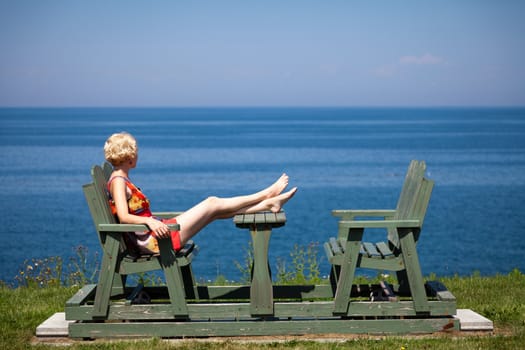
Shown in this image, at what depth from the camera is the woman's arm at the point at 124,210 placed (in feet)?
19.9

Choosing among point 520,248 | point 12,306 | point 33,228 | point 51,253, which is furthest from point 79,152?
point 12,306

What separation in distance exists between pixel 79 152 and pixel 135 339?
192 ft

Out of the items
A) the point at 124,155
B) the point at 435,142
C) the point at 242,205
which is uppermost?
the point at 124,155

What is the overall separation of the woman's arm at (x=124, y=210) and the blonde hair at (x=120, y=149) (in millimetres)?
182

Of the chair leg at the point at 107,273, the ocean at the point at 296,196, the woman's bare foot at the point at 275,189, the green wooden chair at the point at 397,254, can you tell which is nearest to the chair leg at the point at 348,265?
the green wooden chair at the point at 397,254

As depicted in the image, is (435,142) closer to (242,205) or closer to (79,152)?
(79,152)

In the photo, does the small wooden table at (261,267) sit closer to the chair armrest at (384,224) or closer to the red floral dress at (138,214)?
the chair armrest at (384,224)

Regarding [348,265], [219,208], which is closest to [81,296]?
[219,208]

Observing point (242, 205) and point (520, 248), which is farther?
point (520, 248)

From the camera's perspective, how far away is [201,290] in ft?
23.7

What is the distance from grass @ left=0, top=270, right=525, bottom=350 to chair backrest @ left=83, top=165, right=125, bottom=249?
95 cm

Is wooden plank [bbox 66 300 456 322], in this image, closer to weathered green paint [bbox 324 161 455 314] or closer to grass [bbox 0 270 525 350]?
weathered green paint [bbox 324 161 455 314]

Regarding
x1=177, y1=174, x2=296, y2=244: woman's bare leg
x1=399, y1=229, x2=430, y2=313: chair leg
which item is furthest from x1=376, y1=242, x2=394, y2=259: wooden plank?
x1=177, y1=174, x2=296, y2=244: woman's bare leg

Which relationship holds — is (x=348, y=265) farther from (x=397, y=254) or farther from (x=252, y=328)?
(x=252, y=328)
